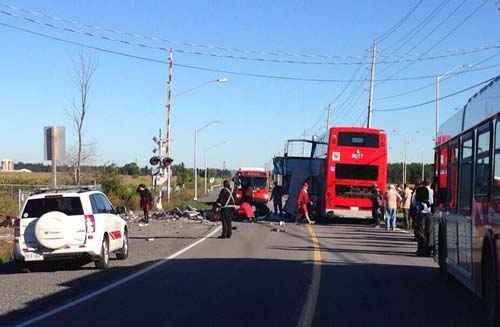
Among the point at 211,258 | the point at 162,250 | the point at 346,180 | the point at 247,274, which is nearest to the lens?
the point at 247,274

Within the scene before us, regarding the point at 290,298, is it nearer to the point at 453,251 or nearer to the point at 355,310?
the point at 355,310

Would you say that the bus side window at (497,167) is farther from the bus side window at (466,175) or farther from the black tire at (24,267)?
the black tire at (24,267)

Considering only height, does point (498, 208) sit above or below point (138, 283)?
above

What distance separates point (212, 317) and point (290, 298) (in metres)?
2.04

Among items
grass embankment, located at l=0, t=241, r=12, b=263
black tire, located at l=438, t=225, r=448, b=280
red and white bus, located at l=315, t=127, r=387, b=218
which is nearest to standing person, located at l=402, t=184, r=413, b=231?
red and white bus, located at l=315, t=127, r=387, b=218

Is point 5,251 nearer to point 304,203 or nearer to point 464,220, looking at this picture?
point 464,220

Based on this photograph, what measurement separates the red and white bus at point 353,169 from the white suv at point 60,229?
2042 cm

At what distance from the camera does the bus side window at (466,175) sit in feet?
37.6

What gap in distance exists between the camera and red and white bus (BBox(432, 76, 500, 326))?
921 centimetres

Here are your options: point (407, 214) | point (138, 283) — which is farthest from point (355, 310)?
point (407, 214)

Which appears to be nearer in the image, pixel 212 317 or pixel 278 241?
pixel 212 317

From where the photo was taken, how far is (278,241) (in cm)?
2470

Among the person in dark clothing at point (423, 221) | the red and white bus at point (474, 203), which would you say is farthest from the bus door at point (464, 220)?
the person in dark clothing at point (423, 221)

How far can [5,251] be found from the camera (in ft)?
67.9
